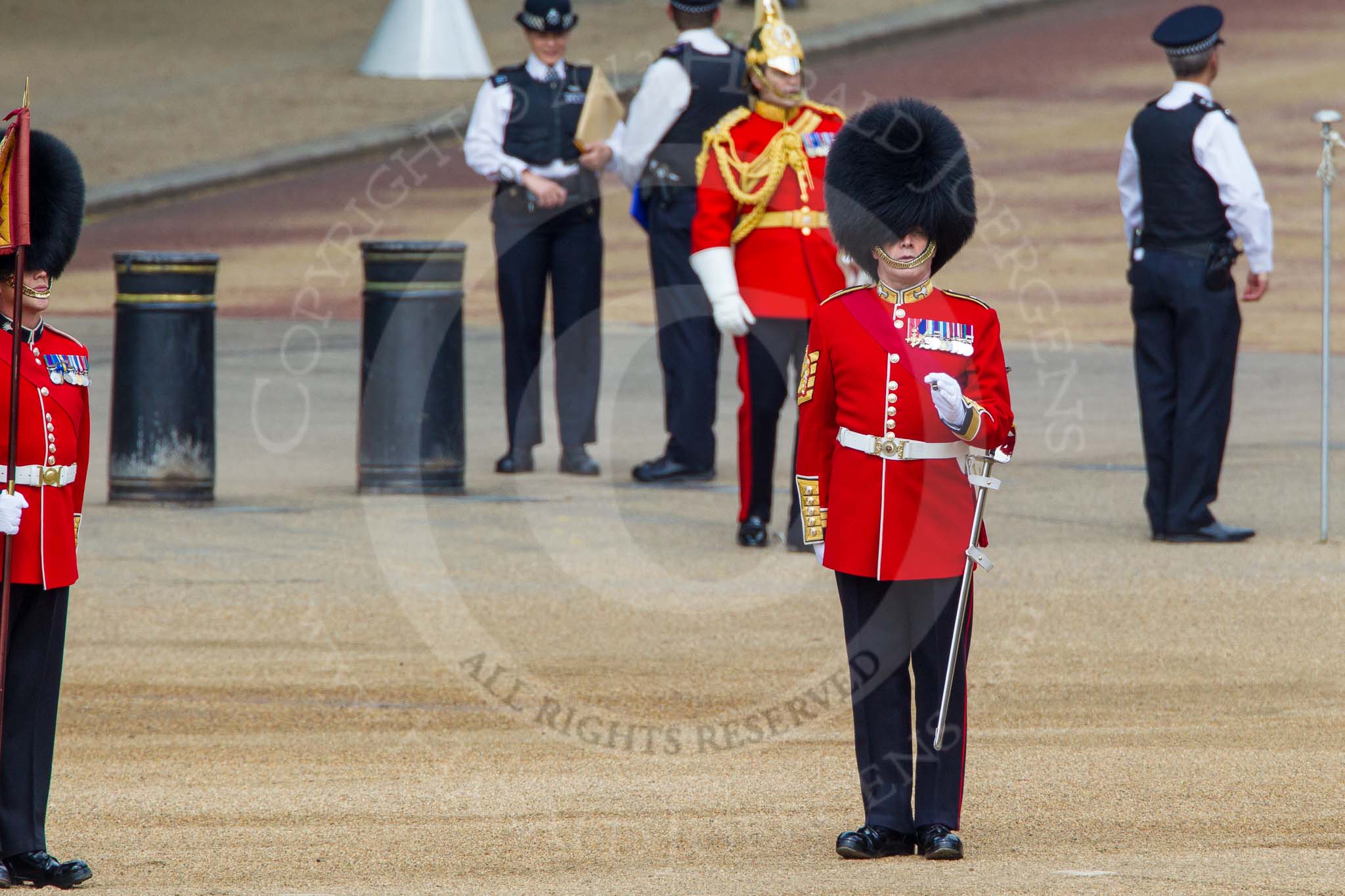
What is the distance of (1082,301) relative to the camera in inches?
561

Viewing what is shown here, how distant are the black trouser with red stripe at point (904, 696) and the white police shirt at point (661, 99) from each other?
489 cm

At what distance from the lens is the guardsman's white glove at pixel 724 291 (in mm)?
7641

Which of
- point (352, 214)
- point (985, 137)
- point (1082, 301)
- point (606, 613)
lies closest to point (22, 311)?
point (606, 613)

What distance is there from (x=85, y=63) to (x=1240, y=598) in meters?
17.4

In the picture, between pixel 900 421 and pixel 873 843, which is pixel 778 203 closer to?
pixel 900 421

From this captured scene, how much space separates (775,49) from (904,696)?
11.3 ft

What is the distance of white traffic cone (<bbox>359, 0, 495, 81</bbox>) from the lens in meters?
20.9

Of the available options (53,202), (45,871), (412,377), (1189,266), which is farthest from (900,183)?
(412,377)

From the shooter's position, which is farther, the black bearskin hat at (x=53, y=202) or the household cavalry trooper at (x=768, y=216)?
the household cavalry trooper at (x=768, y=216)

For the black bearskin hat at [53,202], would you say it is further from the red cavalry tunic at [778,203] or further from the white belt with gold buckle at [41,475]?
the red cavalry tunic at [778,203]

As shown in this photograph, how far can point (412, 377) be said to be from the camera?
8.99 m

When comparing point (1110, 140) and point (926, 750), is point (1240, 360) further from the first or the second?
point (926, 750)

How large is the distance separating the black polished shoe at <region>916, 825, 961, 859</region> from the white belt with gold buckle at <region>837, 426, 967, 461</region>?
29.9 inches

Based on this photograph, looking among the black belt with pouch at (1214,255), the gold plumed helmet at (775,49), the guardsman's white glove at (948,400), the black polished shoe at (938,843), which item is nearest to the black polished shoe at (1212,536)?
the black belt with pouch at (1214,255)
